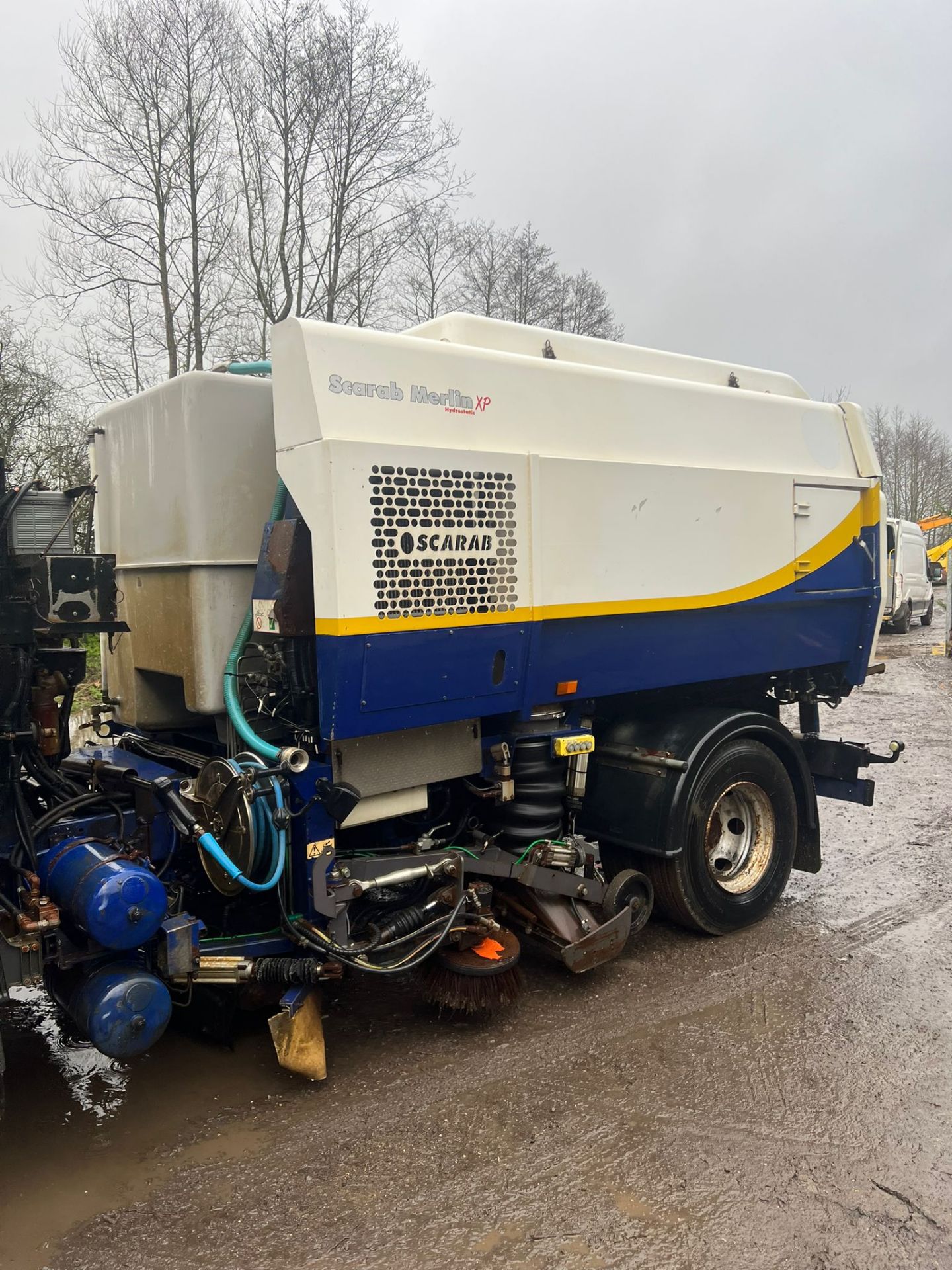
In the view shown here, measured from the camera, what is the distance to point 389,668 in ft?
10.7

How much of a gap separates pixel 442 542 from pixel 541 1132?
2016 mm

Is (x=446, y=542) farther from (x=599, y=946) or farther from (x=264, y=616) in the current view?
(x=599, y=946)

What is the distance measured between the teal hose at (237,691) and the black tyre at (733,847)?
2.01 meters

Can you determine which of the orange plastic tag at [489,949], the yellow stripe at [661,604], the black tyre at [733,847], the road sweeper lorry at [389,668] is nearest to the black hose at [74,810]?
the road sweeper lorry at [389,668]

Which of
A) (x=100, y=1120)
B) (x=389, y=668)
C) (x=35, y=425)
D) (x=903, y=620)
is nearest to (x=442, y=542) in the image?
(x=389, y=668)

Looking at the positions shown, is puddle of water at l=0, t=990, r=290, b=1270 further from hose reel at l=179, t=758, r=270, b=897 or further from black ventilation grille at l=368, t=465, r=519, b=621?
black ventilation grille at l=368, t=465, r=519, b=621

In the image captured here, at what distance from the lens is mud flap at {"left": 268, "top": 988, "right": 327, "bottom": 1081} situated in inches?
128

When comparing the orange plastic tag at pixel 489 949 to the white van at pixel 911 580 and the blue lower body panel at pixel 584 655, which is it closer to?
the blue lower body panel at pixel 584 655

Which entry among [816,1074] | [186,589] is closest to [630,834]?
[816,1074]

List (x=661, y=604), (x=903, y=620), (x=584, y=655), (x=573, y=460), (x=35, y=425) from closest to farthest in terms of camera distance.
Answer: (x=573, y=460) → (x=584, y=655) → (x=661, y=604) → (x=35, y=425) → (x=903, y=620)

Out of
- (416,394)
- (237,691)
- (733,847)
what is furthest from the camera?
(733,847)

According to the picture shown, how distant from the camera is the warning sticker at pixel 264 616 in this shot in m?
3.22

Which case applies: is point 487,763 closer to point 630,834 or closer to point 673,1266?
point 630,834

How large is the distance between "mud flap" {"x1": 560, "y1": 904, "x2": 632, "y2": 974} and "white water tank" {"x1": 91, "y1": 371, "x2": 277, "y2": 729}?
1.73 meters
